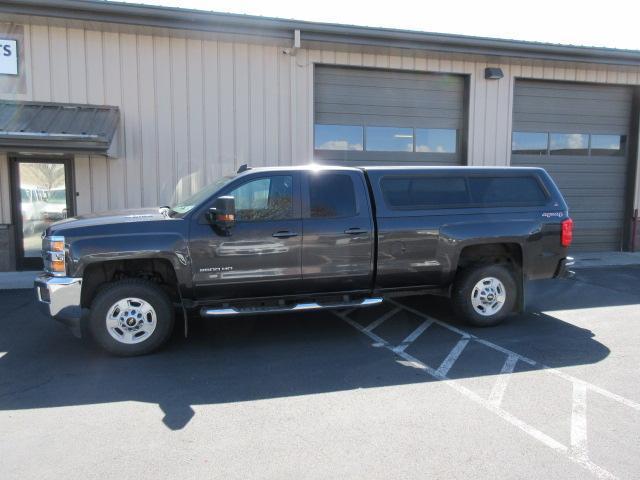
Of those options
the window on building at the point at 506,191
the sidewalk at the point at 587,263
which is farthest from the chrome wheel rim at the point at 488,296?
the sidewalk at the point at 587,263

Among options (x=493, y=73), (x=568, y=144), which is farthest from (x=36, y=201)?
(x=568, y=144)

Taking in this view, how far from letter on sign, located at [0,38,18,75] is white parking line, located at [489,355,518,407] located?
392 inches

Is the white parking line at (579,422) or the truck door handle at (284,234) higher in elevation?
the truck door handle at (284,234)

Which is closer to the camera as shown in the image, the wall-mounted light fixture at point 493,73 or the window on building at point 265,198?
the window on building at point 265,198

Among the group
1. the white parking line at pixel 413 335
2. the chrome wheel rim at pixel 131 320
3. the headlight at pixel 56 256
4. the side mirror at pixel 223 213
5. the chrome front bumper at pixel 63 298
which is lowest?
the white parking line at pixel 413 335

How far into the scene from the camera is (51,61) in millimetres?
9383

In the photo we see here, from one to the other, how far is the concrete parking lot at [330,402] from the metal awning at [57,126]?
3370 millimetres

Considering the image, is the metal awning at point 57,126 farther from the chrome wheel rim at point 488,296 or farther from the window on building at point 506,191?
the chrome wheel rim at point 488,296

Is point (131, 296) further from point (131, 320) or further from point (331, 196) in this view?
point (331, 196)

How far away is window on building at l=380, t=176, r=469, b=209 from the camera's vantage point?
568cm

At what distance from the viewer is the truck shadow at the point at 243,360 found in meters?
4.13

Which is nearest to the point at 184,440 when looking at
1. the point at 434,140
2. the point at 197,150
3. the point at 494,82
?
the point at 197,150

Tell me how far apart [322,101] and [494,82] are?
13.9ft

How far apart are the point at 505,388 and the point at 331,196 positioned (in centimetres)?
263
